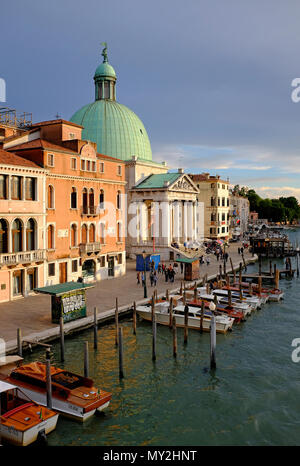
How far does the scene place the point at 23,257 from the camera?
30.6 metres

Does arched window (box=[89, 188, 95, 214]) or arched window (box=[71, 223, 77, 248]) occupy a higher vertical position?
arched window (box=[89, 188, 95, 214])

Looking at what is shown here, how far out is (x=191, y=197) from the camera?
64.6m

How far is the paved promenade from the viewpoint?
2312 centimetres

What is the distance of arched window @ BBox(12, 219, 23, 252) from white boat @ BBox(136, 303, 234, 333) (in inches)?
393

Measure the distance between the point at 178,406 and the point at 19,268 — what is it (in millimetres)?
17715

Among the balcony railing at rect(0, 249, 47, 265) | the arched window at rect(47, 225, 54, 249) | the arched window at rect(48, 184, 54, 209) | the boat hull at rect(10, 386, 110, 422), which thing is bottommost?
the boat hull at rect(10, 386, 110, 422)

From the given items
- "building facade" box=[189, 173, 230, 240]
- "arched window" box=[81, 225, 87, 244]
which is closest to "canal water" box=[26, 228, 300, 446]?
"arched window" box=[81, 225, 87, 244]

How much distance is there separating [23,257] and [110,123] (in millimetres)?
34457

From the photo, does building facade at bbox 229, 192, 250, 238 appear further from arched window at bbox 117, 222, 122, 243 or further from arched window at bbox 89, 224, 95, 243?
arched window at bbox 89, 224, 95, 243

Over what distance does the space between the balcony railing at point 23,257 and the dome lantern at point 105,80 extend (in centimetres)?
3770
